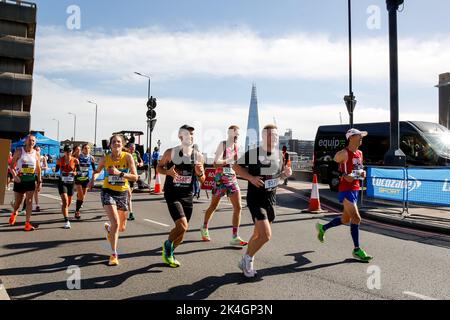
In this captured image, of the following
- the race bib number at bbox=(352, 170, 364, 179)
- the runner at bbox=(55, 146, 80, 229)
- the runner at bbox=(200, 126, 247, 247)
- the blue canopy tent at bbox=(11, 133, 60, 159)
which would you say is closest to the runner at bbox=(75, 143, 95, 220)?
the runner at bbox=(55, 146, 80, 229)

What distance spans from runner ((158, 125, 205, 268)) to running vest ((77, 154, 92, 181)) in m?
4.61

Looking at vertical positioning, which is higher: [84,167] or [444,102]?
[444,102]

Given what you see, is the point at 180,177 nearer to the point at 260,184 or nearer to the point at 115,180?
the point at 115,180

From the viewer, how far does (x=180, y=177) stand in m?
5.27

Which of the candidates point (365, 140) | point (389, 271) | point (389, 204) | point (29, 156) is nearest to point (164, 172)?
point (389, 271)

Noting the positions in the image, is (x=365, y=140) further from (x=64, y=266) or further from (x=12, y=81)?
(x=12, y=81)

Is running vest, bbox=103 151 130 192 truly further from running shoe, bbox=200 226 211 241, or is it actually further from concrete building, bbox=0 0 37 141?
concrete building, bbox=0 0 37 141

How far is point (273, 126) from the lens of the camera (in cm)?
503

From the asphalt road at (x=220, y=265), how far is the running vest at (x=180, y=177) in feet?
3.35

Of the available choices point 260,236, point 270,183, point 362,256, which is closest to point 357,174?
point 362,256

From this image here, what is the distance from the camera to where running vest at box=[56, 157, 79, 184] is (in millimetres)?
8578

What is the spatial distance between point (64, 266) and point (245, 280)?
2.51m

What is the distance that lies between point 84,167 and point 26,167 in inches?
61.2
